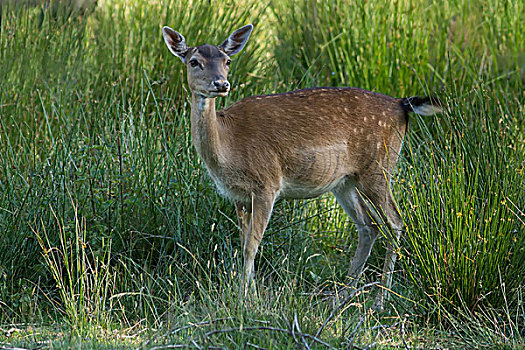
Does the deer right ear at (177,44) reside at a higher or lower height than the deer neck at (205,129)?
higher

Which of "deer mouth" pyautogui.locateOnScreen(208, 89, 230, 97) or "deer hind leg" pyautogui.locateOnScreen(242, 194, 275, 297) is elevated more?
"deer mouth" pyautogui.locateOnScreen(208, 89, 230, 97)

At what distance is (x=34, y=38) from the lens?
23.0 feet

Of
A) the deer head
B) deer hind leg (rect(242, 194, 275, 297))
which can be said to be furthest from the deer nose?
deer hind leg (rect(242, 194, 275, 297))

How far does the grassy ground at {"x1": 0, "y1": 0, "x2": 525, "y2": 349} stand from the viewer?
12.8 feet

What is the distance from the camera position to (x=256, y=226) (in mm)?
4902

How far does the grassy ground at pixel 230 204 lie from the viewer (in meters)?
3.90

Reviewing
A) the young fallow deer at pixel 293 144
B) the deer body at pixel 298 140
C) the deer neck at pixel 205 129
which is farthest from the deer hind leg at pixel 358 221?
the deer neck at pixel 205 129

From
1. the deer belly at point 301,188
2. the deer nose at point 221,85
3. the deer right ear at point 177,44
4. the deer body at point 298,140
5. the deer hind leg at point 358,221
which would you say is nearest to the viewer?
the deer nose at point 221,85

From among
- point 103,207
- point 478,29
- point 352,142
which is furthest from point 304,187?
point 478,29

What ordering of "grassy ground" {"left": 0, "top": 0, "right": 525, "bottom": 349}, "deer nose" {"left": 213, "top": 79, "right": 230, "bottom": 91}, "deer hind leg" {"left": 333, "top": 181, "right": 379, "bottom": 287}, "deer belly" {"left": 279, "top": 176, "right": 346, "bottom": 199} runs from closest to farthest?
1. "grassy ground" {"left": 0, "top": 0, "right": 525, "bottom": 349}
2. "deer nose" {"left": 213, "top": 79, "right": 230, "bottom": 91}
3. "deer belly" {"left": 279, "top": 176, "right": 346, "bottom": 199}
4. "deer hind leg" {"left": 333, "top": 181, "right": 379, "bottom": 287}

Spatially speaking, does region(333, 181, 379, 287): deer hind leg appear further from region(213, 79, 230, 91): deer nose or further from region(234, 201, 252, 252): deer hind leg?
region(213, 79, 230, 91): deer nose

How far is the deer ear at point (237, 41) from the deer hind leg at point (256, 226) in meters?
1.01

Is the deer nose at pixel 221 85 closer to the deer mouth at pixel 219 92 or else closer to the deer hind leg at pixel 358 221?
the deer mouth at pixel 219 92

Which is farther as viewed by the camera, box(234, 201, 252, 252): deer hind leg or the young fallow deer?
box(234, 201, 252, 252): deer hind leg
